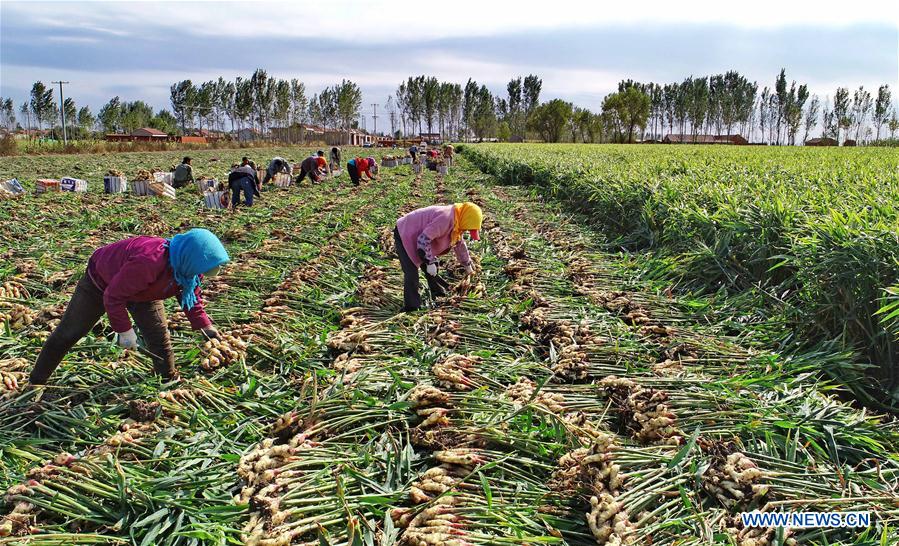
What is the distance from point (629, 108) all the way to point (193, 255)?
84925mm

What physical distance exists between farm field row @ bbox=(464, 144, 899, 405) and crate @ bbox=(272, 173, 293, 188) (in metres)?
10.5

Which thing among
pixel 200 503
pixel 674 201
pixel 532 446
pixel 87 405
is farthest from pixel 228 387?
pixel 674 201

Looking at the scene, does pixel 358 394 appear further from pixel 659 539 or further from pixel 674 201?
pixel 674 201

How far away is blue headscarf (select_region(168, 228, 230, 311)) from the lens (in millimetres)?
3770

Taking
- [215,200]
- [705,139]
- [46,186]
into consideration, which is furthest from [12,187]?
[705,139]

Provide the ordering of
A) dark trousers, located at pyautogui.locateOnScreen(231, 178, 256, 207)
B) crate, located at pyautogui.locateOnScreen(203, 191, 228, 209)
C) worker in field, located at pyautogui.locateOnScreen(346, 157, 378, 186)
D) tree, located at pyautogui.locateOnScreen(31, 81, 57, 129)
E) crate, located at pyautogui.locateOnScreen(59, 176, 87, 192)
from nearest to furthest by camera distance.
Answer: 1. crate, located at pyautogui.locateOnScreen(203, 191, 228, 209)
2. dark trousers, located at pyautogui.locateOnScreen(231, 178, 256, 207)
3. crate, located at pyautogui.locateOnScreen(59, 176, 87, 192)
4. worker in field, located at pyautogui.locateOnScreen(346, 157, 378, 186)
5. tree, located at pyautogui.locateOnScreen(31, 81, 57, 129)

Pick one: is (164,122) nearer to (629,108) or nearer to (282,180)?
(629,108)

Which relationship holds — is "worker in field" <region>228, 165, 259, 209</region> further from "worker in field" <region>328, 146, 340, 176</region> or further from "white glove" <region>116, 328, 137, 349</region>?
"white glove" <region>116, 328, 137, 349</region>

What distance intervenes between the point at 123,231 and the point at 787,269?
393 inches

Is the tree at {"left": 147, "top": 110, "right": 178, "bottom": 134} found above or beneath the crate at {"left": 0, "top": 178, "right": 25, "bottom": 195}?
above

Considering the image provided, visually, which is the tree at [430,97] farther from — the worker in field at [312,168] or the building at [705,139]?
the worker in field at [312,168]

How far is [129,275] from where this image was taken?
379 centimetres

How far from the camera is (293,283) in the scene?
6.44m

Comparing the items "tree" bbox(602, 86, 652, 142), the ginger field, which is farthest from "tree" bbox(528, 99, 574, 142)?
the ginger field
